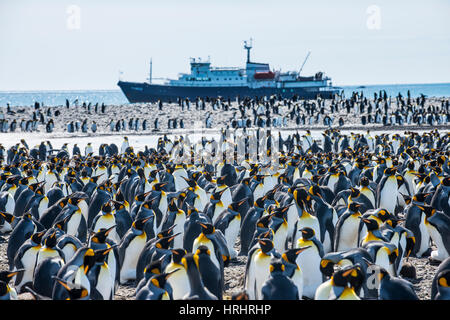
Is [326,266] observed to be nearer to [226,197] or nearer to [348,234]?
[348,234]

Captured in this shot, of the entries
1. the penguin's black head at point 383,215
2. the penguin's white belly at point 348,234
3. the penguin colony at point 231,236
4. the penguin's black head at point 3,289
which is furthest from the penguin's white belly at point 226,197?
the penguin's black head at point 3,289

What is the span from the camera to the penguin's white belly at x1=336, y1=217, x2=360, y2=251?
6363 millimetres

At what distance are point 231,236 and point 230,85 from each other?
5181 cm

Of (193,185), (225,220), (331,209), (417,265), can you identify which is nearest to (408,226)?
(417,265)

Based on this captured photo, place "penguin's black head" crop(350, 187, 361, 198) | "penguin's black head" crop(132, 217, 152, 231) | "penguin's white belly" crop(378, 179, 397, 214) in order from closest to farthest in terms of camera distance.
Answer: "penguin's black head" crop(132, 217, 152, 231) → "penguin's black head" crop(350, 187, 361, 198) → "penguin's white belly" crop(378, 179, 397, 214)

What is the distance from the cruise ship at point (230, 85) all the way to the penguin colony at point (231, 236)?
4606 centimetres

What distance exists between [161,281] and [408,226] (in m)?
3.87

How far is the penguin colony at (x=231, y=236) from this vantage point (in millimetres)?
4211

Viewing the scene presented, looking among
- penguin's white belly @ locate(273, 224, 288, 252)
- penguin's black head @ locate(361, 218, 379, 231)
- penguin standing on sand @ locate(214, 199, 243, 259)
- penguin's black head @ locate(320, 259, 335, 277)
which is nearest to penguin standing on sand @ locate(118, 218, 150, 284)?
penguin standing on sand @ locate(214, 199, 243, 259)

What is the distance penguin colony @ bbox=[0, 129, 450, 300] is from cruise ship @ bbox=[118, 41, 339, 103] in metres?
46.1

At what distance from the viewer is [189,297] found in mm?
3955

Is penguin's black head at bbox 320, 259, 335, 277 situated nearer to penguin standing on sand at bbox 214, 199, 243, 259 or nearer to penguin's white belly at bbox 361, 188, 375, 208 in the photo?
penguin standing on sand at bbox 214, 199, 243, 259
